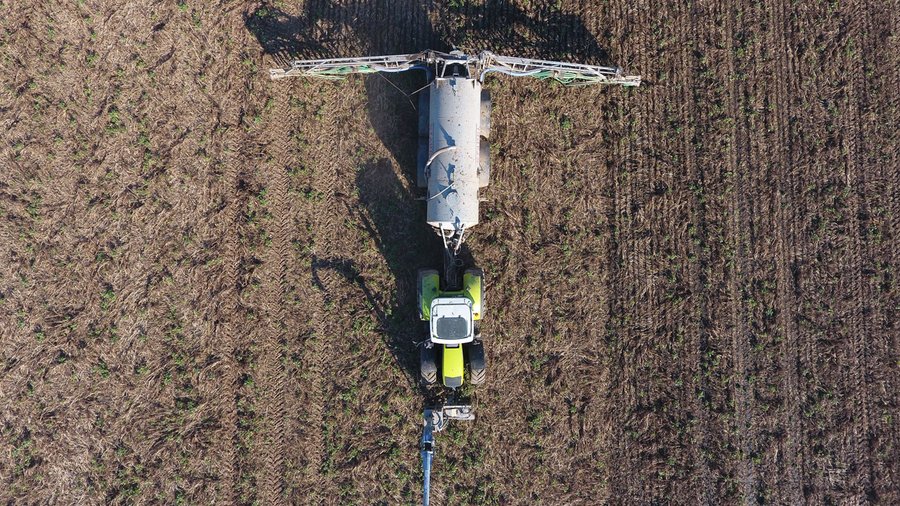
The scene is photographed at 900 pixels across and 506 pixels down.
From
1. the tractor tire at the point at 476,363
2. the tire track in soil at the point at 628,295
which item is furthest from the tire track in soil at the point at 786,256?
the tractor tire at the point at 476,363

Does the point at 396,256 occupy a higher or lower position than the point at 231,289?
higher

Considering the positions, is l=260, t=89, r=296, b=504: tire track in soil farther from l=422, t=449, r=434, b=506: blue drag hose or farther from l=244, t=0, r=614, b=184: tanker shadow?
l=422, t=449, r=434, b=506: blue drag hose

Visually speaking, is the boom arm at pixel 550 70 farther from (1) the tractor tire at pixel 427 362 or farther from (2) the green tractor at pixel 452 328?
(1) the tractor tire at pixel 427 362

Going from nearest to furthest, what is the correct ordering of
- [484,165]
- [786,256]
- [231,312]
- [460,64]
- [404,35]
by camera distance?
[460,64]
[484,165]
[231,312]
[786,256]
[404,35]

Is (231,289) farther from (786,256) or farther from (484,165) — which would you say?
(786,256)

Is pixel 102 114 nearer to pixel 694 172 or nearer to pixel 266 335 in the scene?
pixel 266 335

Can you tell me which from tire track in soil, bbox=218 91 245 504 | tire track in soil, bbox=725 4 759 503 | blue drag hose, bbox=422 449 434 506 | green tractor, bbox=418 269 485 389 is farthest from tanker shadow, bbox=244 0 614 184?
blue drag hose, bbox=422 449 434 506

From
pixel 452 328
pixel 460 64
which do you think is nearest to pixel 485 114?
pixel 460 64
